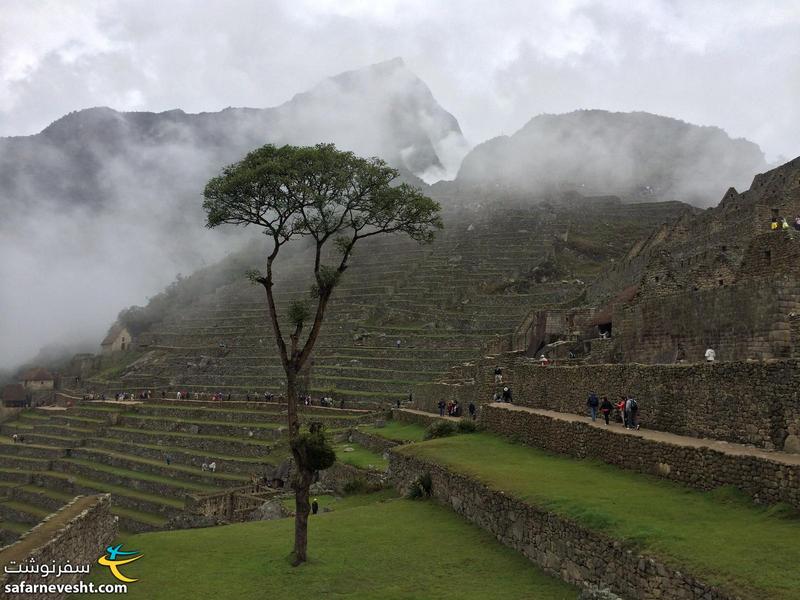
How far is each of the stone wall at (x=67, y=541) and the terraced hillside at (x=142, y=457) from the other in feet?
54.4

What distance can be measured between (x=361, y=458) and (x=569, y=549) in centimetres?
1685

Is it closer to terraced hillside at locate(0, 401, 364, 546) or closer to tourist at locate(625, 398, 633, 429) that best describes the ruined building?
tourist at locate(625, 398, 633, 429)

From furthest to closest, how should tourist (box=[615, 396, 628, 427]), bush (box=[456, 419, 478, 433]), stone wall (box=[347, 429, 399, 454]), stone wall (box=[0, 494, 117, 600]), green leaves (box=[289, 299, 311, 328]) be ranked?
1. stone wall (box=[347, 429, 399, 454])
2. bush (box=[456, 419, 478, 433])
3. green leaves (box=[289, 299, 311, 328])
4. tourist (box=[615, 396, 628, 427])
5. stone wall (box=[0, 494, 117, 600])

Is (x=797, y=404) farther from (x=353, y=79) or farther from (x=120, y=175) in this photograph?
(x=353, y=79)

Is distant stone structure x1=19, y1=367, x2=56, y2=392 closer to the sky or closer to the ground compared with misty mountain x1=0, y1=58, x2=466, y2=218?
closer to the ground

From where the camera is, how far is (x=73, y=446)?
134 feet

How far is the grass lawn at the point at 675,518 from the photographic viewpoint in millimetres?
6078

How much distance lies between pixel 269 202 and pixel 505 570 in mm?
9433

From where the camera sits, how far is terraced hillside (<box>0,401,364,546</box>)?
30969 mm

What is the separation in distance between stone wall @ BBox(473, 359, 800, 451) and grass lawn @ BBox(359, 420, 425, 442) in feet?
32.5

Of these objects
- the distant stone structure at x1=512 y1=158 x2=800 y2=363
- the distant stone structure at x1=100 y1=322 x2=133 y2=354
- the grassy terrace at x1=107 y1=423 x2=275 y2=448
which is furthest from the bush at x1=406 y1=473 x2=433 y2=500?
the distant stone structure at x1=100 y1=322 x2=133 y2=354

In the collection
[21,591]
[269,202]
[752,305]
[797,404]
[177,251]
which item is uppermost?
[177,251]

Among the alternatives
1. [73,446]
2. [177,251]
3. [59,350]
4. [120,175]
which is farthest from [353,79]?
[73,446]

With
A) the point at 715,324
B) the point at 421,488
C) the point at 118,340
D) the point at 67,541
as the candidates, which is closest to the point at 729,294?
the point at 715,324
